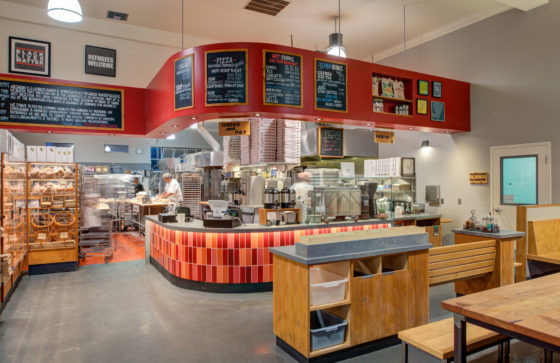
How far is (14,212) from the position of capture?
5.37 metres

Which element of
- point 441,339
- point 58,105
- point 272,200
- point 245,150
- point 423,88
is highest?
point 423,88

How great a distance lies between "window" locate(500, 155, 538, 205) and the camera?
5.80m

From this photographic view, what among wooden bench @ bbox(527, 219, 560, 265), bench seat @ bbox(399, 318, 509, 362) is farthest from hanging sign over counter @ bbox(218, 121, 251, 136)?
wooden bench @ bbox(527, 219, 560, 265)

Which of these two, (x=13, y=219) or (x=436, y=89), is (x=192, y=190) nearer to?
(x=13, y=219)

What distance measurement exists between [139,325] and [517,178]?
620cm

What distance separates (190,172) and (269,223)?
Answer: 23.3 ft

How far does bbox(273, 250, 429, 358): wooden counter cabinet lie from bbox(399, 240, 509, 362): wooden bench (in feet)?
0.90

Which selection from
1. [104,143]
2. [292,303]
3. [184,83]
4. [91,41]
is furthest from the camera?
[104,143]

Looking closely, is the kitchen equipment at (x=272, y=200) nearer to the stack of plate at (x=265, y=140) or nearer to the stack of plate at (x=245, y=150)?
the stack of plate at (x=265, y=140)

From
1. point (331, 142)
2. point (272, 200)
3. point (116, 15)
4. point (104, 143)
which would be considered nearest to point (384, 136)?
point (331, 142)

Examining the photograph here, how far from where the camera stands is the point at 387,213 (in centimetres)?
629

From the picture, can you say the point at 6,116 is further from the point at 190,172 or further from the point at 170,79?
the point at 190,172

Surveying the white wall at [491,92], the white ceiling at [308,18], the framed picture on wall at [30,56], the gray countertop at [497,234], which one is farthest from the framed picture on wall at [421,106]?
the framed picture on wall at [30,56]

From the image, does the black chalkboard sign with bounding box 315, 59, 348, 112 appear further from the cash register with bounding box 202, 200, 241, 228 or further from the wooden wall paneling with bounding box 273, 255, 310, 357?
the wooden wall paneling with bounding box 273, 255, 310, 357
